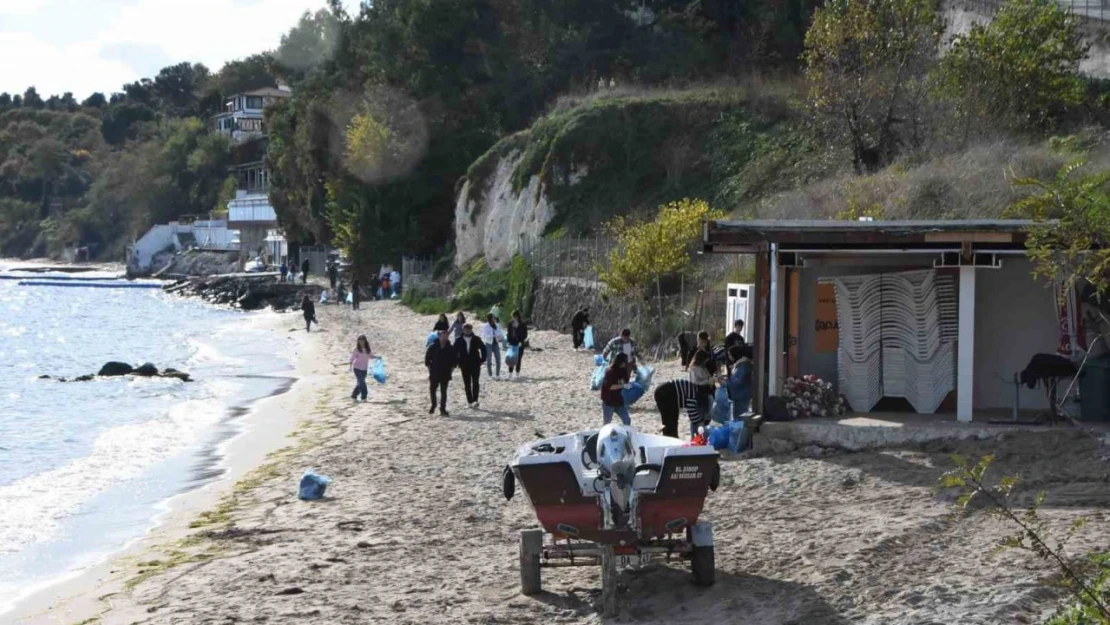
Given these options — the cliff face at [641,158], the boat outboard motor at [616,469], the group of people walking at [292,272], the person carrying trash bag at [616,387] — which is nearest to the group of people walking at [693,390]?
the person carrying trash bag at [616,387]

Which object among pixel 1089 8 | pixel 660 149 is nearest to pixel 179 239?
pixel 660 149

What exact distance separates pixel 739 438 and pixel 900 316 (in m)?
2.55

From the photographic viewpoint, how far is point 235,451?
21.5 metres

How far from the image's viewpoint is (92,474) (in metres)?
20.0

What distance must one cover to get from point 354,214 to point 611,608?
177ft

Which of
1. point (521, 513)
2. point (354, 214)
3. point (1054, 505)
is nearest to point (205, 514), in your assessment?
point (521, 513)

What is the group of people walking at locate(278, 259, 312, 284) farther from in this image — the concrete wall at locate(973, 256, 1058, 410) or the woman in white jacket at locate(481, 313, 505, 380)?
the concrete wall at locate(973, 256, 1058, 410)

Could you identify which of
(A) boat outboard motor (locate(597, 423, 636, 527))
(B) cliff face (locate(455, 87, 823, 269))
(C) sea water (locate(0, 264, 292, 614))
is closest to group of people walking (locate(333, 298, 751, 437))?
(C) sea water (locate(0, 264, 292, 614))

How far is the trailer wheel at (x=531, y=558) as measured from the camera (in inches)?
407

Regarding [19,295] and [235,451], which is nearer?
[235,451]

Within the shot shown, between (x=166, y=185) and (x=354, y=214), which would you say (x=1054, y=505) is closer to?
(x=354, y=214)

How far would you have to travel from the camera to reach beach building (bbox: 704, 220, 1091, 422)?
15086 mm

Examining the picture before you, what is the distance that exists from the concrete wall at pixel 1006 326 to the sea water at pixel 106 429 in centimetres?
1018

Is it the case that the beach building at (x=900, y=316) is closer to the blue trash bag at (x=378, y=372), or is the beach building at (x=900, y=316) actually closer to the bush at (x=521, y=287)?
the blue trash bag at (x=378, y=372)
